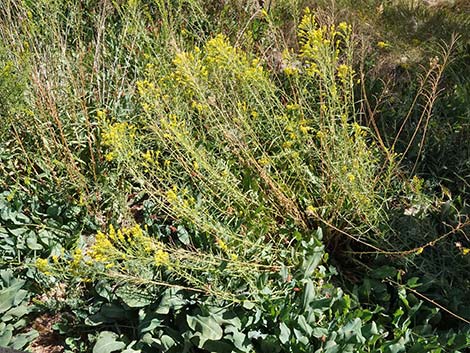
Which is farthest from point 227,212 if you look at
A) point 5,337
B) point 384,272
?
point 5,337

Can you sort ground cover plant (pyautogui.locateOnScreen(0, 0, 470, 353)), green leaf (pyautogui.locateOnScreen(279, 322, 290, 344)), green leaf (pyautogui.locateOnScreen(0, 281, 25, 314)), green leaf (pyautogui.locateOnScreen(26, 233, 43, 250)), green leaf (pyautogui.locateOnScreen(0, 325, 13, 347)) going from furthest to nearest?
green leaf (pyautogui.locateOnScreen(26, 233, 43, 250)), green leaf (pyautogui.locateOnScreen(0, 281, 25, 314)), green leaf (pyautogui.locateOnScreen(0, 325, 13, 347)), ground cover plant (pyautogui.locateOnScreen(0, 0, 470, 353)), green leaf (pyautogui.locateOnScreen(279, 322, 290, 344))

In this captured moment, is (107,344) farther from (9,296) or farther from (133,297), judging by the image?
(9,296)

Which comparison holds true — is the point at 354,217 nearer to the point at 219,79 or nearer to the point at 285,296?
the point at 285,296

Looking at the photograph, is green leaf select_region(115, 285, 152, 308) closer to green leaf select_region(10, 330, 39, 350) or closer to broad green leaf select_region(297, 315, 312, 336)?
green leaf select_region(10, 330, 39, 350)

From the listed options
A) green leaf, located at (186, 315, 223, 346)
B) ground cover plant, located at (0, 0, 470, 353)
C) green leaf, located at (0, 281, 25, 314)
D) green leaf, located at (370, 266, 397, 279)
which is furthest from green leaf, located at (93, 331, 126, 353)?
green leaf, located at (370, 266, 397, 279)

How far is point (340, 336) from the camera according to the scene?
2.87m

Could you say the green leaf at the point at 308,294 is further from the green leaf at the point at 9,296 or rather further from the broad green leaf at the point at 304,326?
the green leaf at the point at 9,296

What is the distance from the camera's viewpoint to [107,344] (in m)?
3.13

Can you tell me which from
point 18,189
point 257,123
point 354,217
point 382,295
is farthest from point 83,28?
point 382,295

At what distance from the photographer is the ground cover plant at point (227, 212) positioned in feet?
9.74

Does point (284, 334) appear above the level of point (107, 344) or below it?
above

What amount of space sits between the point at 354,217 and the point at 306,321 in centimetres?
64

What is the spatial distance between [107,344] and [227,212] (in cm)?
89

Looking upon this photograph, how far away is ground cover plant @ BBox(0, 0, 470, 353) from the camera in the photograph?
297 centimetres
